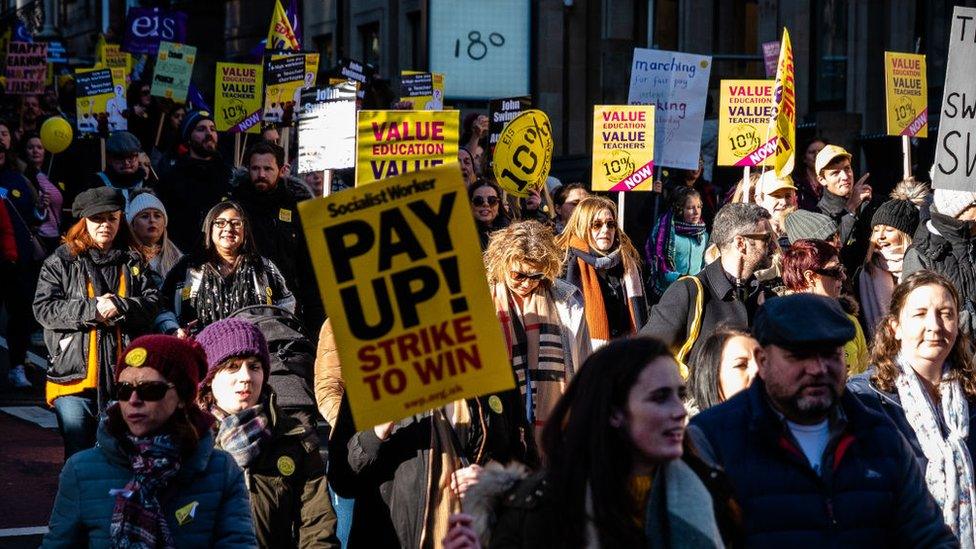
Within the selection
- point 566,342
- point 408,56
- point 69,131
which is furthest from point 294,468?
point 408,56

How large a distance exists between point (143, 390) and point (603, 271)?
5.10 metres

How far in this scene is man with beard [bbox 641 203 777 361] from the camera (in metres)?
7.53

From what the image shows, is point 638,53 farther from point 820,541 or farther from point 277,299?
point 820,541

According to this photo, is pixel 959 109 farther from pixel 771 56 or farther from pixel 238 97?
pixel 771 56

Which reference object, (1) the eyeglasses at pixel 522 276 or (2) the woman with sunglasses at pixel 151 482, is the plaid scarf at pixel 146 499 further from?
(1) the eyeglasses at pixel 522 276

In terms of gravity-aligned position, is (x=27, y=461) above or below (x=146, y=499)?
below

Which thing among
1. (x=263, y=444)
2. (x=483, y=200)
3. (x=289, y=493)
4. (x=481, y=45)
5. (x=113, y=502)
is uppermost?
(x=481, y=45)

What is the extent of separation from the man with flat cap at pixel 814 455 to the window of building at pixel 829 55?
64.3 feet

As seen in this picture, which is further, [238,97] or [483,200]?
[238,97]

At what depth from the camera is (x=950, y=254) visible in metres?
9.04

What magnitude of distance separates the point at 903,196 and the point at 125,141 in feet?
18.7

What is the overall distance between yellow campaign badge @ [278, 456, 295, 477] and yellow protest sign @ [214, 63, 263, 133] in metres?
12.8

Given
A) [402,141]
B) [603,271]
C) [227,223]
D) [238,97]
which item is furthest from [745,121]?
[227,223]

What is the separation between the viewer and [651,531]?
12.6 ft
